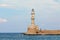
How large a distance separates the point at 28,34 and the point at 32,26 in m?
5.36

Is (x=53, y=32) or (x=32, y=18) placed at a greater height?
(x=32, y=18)

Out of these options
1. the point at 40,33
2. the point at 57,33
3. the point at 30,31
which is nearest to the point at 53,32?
the point at 57,33

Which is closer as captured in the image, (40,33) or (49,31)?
(40,33)

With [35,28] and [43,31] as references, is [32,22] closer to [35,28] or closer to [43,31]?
[35,28]

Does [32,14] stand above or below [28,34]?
above

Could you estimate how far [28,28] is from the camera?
6419cm

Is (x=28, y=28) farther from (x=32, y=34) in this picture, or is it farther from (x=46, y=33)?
(x=46, y=33)

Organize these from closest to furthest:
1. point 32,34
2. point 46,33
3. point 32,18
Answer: point 32,18, point 32,34, point 46,33

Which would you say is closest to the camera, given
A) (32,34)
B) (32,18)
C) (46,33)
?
(32,18)

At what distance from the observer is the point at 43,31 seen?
70.4 m

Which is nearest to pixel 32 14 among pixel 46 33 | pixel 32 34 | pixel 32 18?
pixel 32 18

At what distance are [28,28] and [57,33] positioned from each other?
13.5 meters

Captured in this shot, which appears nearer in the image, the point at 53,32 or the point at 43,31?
the point at 43,31

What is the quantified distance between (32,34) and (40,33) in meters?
2.58
